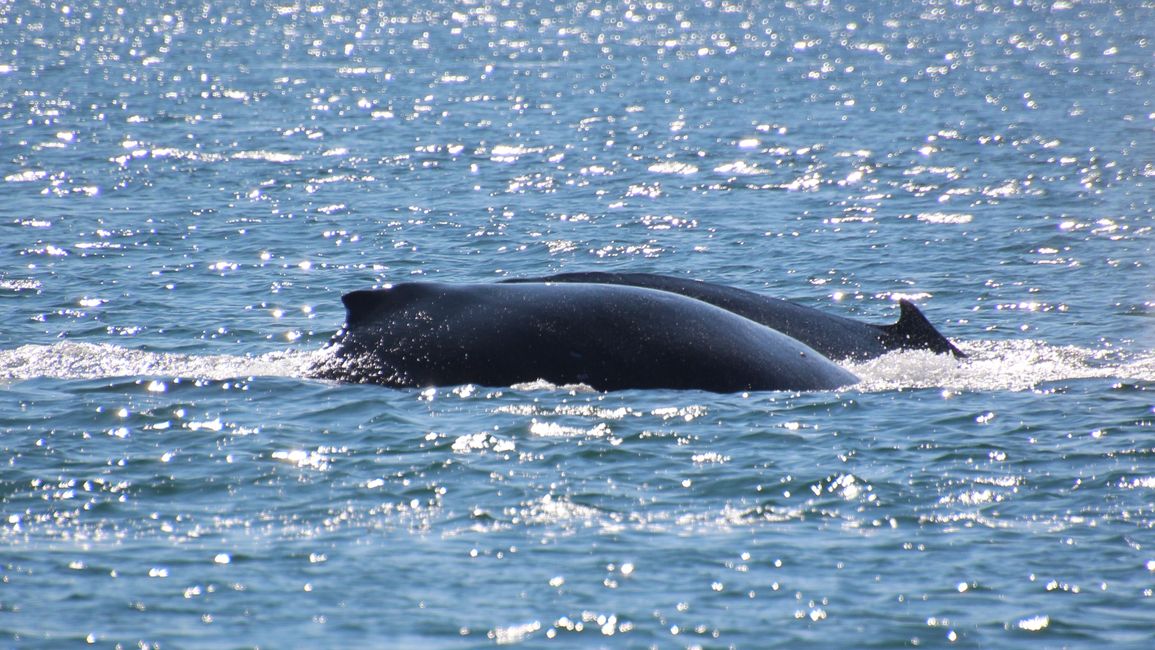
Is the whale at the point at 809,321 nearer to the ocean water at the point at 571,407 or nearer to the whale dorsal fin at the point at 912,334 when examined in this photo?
the whale dorsal fin at the point at 912,334

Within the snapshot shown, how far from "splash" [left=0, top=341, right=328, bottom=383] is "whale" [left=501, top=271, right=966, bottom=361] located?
2674 millimetres

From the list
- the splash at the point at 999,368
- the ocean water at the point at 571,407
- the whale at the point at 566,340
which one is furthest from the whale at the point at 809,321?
the whale at the point at 566,340

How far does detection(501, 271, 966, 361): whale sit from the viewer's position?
50.1 ft

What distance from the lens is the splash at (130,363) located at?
15.6m

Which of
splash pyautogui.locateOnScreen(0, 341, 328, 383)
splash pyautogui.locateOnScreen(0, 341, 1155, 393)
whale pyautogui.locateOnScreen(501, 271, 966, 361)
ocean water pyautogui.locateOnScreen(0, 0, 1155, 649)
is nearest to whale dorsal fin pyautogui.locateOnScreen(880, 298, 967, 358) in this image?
whale pyautogui.locateOnScreen(501, 271, 966, 361)

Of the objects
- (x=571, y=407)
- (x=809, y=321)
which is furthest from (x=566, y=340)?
(x=809, y=321)

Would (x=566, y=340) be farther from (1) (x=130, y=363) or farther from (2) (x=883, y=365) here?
(1) (x=130, y=363)

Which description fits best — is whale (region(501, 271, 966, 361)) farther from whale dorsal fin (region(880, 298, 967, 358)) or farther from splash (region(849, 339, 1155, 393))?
splash (region(849, 339, 1155, 393))

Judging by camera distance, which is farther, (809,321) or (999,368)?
(999,368)

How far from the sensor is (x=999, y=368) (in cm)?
1589

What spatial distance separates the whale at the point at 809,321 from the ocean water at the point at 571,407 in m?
0.37

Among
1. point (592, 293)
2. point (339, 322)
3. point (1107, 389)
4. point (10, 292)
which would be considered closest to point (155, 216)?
point (10, 292)

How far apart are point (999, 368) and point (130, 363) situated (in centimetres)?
837

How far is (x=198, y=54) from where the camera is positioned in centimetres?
7631
